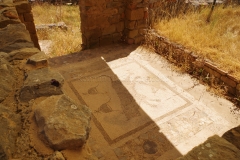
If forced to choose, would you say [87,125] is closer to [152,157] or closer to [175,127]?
[152,157]

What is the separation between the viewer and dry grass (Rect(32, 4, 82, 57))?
17.8 ft

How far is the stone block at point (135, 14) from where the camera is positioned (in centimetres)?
499

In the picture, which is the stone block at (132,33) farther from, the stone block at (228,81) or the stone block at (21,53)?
the stone block at (21,53)

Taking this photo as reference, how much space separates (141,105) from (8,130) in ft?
8.43

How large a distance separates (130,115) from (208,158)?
7.02 feet

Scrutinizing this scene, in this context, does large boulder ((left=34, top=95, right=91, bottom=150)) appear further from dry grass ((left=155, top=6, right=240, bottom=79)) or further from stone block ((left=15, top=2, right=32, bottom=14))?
dry grass ((left=155, top=6, right=240, bottom=79))

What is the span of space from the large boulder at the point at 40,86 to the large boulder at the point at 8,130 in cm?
18

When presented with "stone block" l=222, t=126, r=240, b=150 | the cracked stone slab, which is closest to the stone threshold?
"stone block" l=222, t=126, r=240, b=150

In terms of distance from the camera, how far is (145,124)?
3193 millimetres

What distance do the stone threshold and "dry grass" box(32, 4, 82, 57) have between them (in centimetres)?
203

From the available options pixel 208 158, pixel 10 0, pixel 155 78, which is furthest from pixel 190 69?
pixel 10 0

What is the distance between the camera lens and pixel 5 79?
5.19 ft

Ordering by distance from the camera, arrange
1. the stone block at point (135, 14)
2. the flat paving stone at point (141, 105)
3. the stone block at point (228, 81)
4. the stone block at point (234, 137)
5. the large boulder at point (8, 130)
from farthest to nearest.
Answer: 1. the stone block at point (135, 14)
2. the stone block at point (228, 81)
3. the flat paving stone at point (141, 105)
4. the stone block at point (234, 137)
5. the large boulder at point (8, 130)

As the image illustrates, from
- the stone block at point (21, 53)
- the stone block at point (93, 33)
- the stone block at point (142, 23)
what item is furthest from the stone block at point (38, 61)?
the stone block at point (142, 23)
